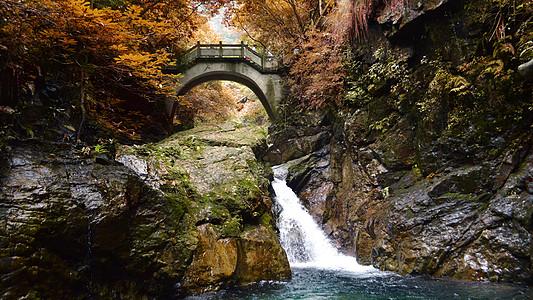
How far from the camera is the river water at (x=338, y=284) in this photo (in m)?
4.53

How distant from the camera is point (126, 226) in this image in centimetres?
435

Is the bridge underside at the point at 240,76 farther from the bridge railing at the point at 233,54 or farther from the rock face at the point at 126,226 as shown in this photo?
the rock face at the point at 126,226

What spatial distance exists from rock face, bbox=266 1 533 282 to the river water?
434mm

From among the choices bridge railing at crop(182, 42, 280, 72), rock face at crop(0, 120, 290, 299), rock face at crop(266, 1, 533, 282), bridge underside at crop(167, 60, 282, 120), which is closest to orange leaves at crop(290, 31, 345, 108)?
rock face at crop(266, 1, 533, 282)

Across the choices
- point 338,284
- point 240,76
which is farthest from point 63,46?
point 240,76

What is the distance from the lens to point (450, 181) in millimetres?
6203

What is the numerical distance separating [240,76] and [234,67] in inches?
22.7

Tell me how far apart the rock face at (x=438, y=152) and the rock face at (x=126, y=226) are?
3341 mm

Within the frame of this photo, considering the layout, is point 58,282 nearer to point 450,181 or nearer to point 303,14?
point 450,181

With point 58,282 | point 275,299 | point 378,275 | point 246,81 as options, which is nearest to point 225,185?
point 275,299

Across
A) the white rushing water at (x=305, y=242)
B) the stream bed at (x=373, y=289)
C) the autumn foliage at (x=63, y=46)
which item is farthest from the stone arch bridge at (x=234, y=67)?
the stream bed at (x=373, y=289)

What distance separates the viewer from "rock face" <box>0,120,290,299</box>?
3400 mm

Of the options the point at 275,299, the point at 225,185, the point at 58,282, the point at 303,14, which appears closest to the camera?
the point at 58,282

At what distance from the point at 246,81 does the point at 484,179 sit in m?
12.0
